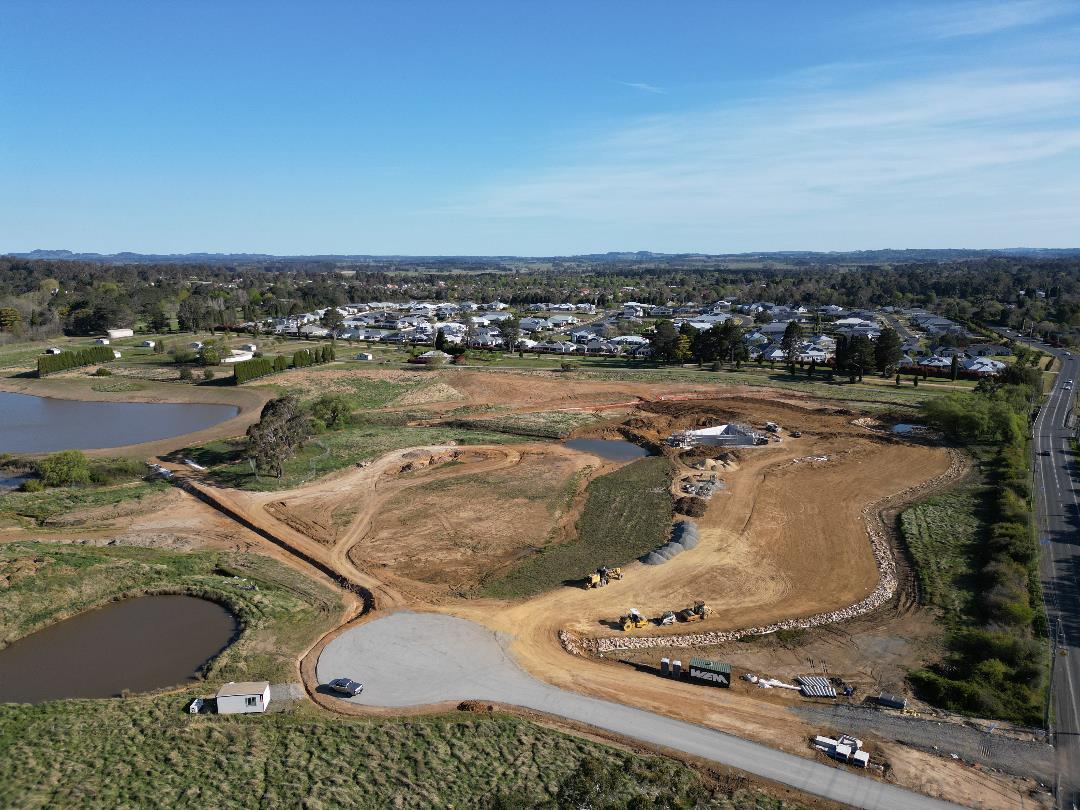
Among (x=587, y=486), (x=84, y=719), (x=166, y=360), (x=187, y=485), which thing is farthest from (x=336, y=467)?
(x=166, y=360)

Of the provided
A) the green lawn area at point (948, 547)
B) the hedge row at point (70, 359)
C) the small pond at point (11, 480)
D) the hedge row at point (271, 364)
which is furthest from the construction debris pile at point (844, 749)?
the hedge row at point (70, 359)

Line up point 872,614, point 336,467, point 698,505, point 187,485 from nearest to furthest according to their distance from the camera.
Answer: point 872,614, point 698,505, point 187,485, point 336,467

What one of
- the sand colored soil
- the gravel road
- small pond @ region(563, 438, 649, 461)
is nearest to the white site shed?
the sand colored soil

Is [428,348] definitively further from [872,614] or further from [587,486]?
[872,614]

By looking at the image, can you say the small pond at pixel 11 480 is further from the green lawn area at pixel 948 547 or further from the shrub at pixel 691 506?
the green lawn area at pixel 948 547

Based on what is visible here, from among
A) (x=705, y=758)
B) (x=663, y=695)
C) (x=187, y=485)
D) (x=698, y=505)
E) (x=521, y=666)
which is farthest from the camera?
(x=187, y=485)

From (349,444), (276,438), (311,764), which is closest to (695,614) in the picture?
(311,764)

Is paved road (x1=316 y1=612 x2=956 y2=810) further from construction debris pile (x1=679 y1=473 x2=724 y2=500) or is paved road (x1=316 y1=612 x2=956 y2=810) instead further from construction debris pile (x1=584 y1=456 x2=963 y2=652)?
construction debris pile (x1=679 y1=473 x2=724 y2=500)
